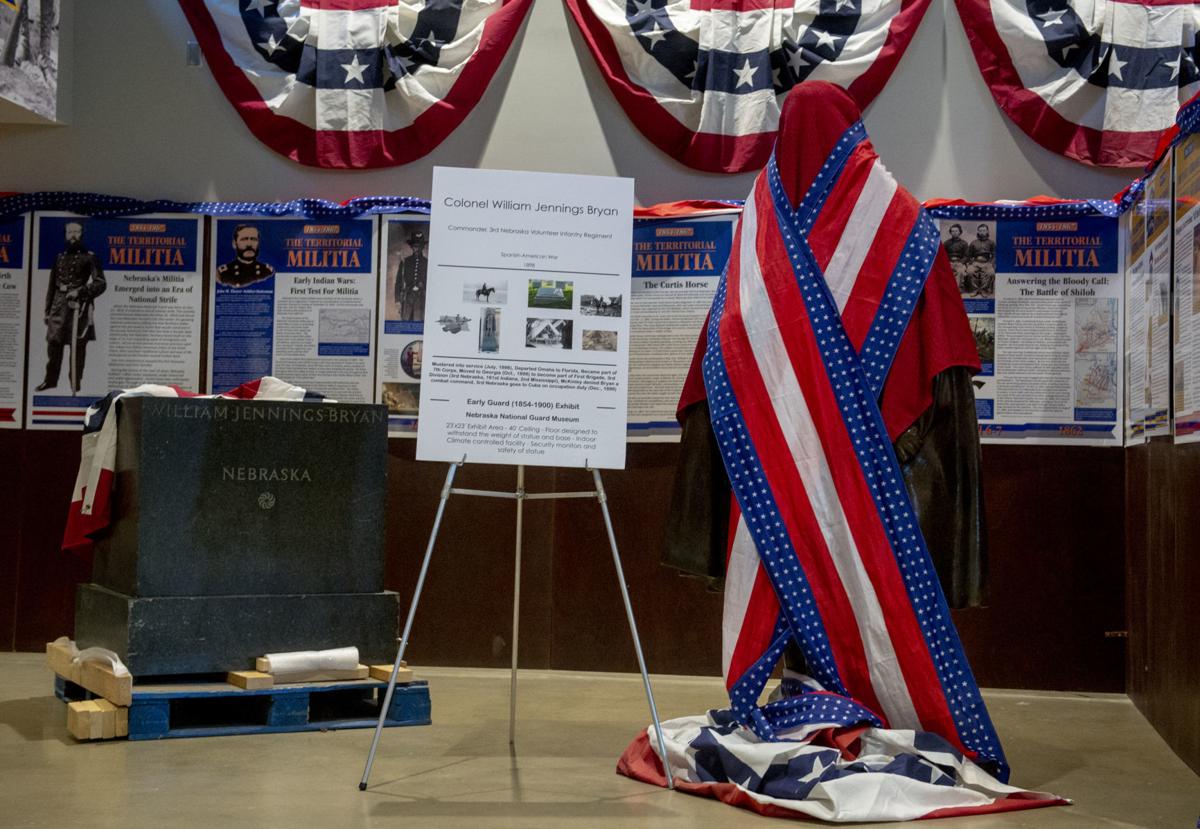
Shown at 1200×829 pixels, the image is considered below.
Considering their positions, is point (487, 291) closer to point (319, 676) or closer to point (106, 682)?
point (319, 676)

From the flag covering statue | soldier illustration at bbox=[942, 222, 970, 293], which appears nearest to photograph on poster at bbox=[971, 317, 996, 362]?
soldier illustration at bbox=[942, 222, 970, 293]

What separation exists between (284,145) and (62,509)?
1.84m

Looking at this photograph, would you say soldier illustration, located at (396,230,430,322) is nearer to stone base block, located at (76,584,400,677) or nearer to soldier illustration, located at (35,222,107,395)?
soldier illustration, located at (35,222,107,395)

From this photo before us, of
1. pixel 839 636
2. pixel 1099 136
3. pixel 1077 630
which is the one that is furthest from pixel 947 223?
pixel 839 636

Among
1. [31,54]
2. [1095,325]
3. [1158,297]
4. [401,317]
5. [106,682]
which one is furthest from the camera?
[401,317]

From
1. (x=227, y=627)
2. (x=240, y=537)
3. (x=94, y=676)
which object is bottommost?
(x=94, y=676)

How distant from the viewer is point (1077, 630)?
5.08 metres

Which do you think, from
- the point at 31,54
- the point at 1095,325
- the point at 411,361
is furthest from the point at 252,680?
the point at 1095,325

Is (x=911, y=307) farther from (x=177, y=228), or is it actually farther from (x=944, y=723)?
(x=177, y=228)

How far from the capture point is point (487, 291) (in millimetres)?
3639

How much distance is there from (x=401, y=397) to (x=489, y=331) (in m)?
1.88

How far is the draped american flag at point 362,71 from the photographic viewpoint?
18.0 ft

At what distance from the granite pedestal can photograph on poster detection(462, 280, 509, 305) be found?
0.98m

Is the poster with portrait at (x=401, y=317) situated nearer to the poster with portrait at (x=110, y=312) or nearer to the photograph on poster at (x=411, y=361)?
the photograph on poster at (x=411, y=361)
